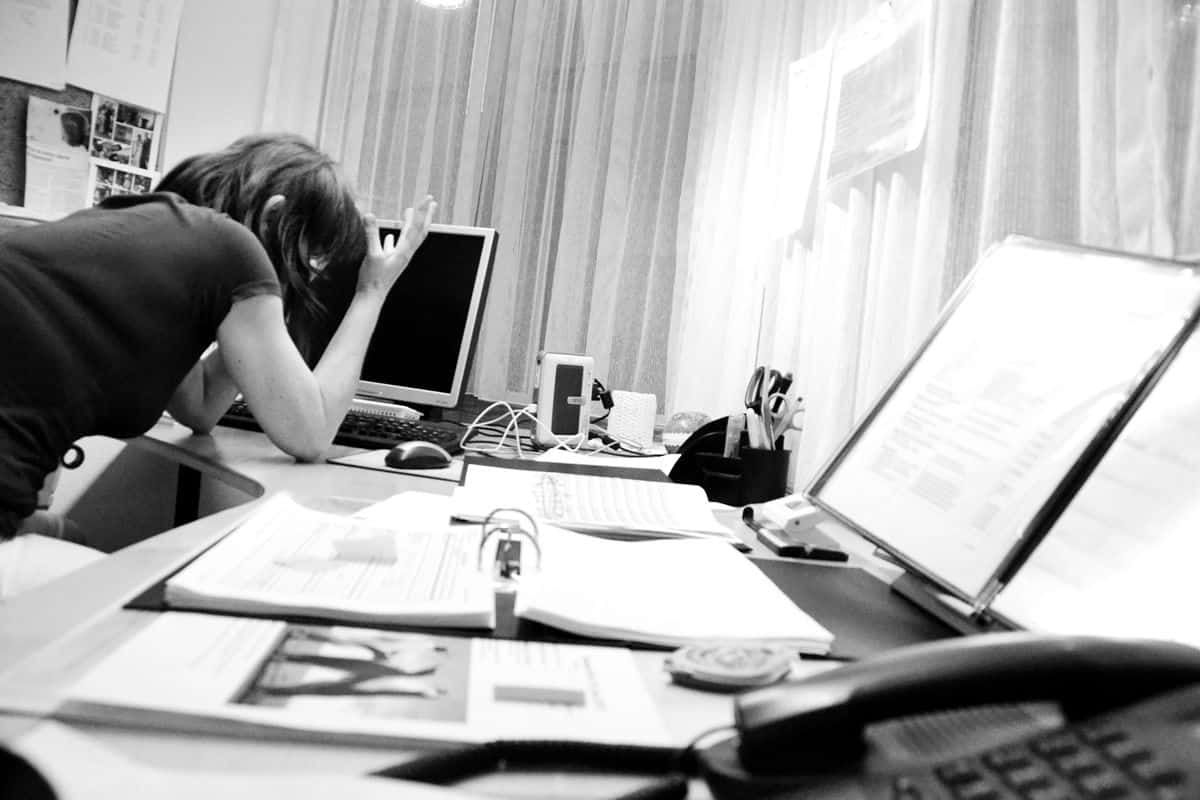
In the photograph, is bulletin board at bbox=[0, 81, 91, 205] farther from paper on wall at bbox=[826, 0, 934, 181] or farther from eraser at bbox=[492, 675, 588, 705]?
eraser at bbox=[492, 675, 588, 705]

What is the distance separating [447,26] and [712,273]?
1.32 m

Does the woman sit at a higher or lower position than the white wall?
lower

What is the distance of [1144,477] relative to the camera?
2.02 feet

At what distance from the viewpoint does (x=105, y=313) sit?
1152 mm

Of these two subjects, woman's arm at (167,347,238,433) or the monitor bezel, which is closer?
woman's arm at (167,347,238,433)

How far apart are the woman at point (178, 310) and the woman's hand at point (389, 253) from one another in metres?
Answer: 0.07

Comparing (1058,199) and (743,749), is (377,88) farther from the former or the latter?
(743,749)

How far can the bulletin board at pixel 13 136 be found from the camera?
6.75 ft

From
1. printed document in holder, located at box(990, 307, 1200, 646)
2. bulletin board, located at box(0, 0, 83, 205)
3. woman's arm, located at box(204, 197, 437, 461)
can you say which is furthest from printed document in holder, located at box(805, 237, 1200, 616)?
bulletin board, located at box(0, 0, 83, 205)

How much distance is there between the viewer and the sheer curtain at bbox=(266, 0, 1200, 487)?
1.07 meters

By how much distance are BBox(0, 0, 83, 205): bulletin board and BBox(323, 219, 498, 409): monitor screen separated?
871 mm

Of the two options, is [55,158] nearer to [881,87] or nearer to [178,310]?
[178,310]

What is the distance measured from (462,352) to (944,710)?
4.91 ft

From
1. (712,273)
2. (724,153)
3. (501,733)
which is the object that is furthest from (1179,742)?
(724,153)
